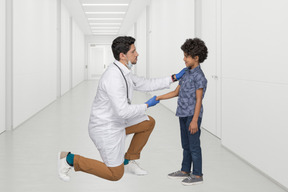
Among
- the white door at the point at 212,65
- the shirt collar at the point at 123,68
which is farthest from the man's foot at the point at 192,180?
the white door at the point at 212,65

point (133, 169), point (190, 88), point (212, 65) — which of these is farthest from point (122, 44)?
point (212, 65)

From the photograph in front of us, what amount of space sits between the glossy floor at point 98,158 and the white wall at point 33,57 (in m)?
0.93

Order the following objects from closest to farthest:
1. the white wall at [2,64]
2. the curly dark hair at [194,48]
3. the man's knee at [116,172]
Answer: the man's knee at [116,172]
the curly dark hair at [194,48]
the white wall at [2,64]

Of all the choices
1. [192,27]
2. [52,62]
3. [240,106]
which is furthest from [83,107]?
[240,106]

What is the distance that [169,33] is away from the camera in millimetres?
10984

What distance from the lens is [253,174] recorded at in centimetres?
443

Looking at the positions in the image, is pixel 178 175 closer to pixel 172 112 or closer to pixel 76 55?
pixel 172 112

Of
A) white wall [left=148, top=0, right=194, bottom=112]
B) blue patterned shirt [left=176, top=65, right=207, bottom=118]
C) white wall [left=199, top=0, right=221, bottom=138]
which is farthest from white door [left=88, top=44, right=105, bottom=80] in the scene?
blue patterned shirt [left=176, top=65, right=207, bottom=118]

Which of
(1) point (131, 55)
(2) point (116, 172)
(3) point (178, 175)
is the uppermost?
(1) point (131, 55)

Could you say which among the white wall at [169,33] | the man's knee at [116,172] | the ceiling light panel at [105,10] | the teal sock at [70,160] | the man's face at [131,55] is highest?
the ceiling light panel at [105,10]

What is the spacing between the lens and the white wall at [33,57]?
7840 millimetres

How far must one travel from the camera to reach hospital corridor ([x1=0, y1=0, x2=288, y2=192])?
3.87 metres

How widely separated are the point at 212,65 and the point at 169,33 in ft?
13.6

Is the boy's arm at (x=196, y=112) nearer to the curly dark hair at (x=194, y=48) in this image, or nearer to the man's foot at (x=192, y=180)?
the curly dark hair at (x=194, y=48)
